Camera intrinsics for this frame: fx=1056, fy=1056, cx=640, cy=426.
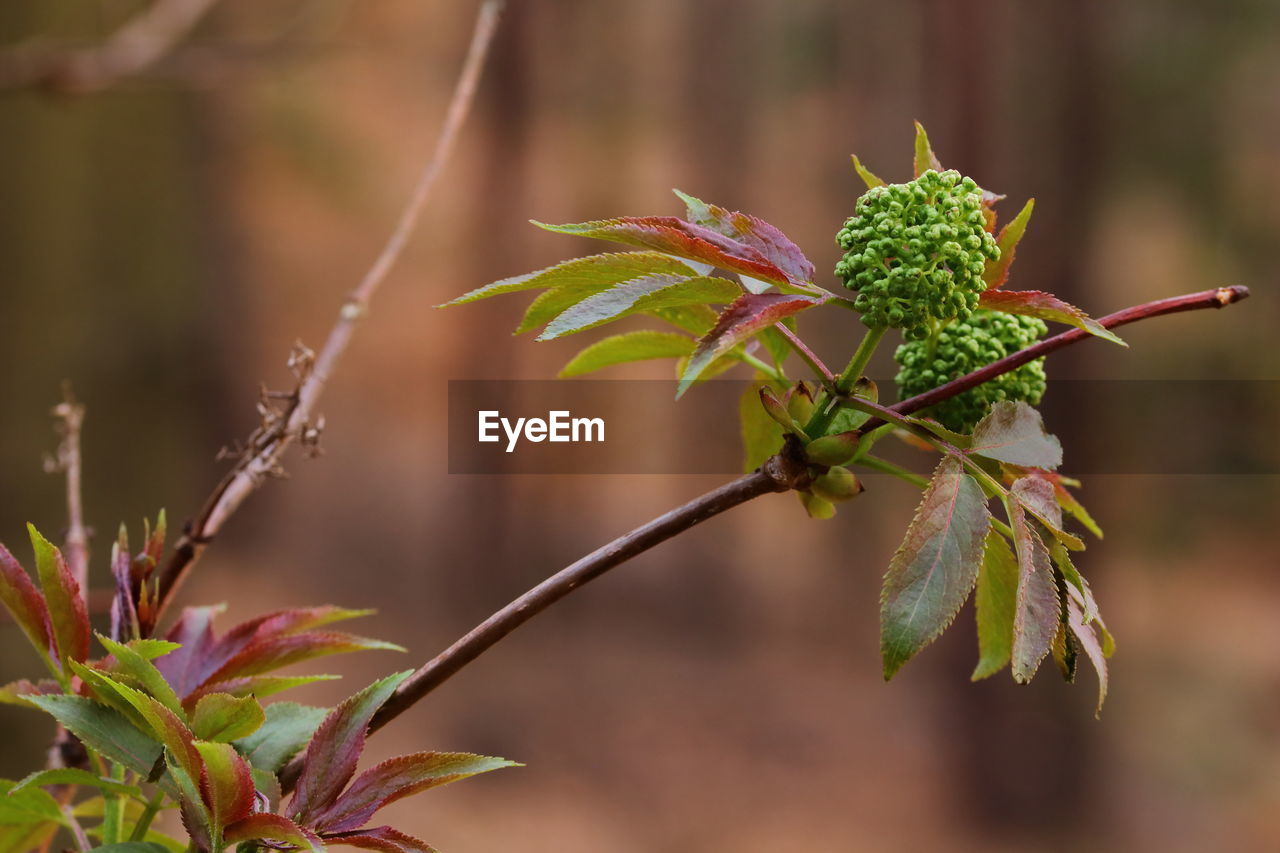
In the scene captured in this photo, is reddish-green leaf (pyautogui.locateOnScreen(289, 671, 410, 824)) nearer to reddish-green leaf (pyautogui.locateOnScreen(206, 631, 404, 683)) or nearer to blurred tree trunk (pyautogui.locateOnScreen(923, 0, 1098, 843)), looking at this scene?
reddish-green leaf (pyautogui.locateOnScreen(206, 631, 404, 683))

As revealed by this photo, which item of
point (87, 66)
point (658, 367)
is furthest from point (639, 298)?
point (658, 367)

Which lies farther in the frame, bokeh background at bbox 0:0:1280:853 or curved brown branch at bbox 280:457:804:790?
bokeh background at bbox 0:0:1280:853

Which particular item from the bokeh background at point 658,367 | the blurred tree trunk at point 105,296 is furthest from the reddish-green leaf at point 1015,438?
the bokeh background at point 658,367

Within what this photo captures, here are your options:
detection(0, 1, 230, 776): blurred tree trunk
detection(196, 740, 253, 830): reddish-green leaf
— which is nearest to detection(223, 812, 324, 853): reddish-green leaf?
detection(196, 740, 253, 830): reddish-green leaf

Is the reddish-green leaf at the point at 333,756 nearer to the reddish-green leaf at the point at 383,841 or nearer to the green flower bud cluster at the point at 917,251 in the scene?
the reddish-green leaf at the point at 383,841

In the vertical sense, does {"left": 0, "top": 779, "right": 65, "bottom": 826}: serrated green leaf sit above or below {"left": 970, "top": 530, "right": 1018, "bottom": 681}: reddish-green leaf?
below

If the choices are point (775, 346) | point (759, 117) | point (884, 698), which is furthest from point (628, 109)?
point (775, 346)

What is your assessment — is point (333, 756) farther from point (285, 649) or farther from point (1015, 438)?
point (1015, 438)

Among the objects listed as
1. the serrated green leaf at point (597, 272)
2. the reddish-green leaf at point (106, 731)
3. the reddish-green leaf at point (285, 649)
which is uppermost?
the serrated green leaf at point (597, 272)
